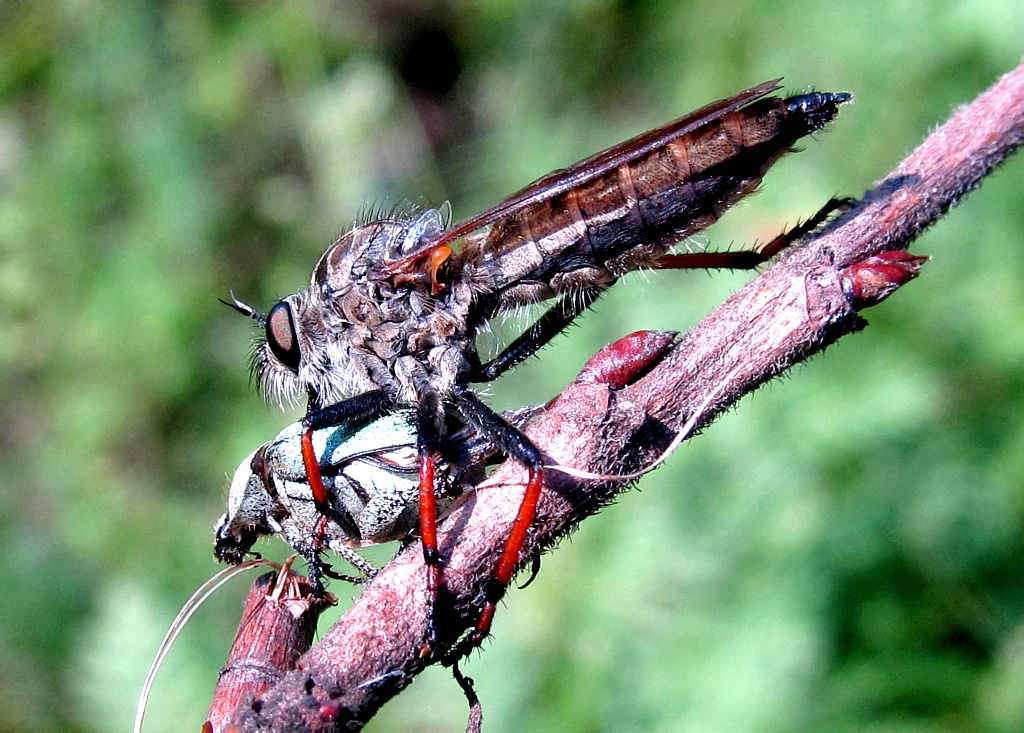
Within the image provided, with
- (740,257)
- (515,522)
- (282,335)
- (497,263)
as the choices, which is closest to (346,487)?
(515,522)

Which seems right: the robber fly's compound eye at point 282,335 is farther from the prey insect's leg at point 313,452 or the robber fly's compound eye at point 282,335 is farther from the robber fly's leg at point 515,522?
the robber fly's leg at point 515,522

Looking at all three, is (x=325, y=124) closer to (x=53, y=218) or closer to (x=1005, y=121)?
(x=53, y=218)

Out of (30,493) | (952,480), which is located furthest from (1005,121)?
(30,493)

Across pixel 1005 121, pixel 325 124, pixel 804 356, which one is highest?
pixel 325 124

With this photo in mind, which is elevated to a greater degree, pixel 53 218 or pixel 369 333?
pixel 53 218

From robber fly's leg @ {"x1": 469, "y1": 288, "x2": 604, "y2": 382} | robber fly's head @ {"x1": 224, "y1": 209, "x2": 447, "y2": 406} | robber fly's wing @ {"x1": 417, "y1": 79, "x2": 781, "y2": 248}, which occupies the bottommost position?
robber fly's leg @ {"x1": 469, "y1": 288, "x2": 604, "y2": 382}

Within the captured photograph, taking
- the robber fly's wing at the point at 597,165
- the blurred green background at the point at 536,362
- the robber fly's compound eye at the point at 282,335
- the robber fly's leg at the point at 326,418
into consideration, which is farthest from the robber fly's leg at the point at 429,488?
the blurred green background at the point at 536,362

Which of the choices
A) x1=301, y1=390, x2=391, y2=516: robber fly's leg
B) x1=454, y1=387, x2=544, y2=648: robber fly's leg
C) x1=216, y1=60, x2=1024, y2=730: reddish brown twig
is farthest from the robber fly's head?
x1=216, y1=60, x2=1024, y2=730: reddish brown twig

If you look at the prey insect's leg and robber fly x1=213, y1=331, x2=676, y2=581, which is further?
robber fly x1=213, y1=331, x2=676, y2=581

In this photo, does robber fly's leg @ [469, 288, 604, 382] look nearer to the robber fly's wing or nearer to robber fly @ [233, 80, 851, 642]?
robber fly @ [233, 80, 851, 642]
